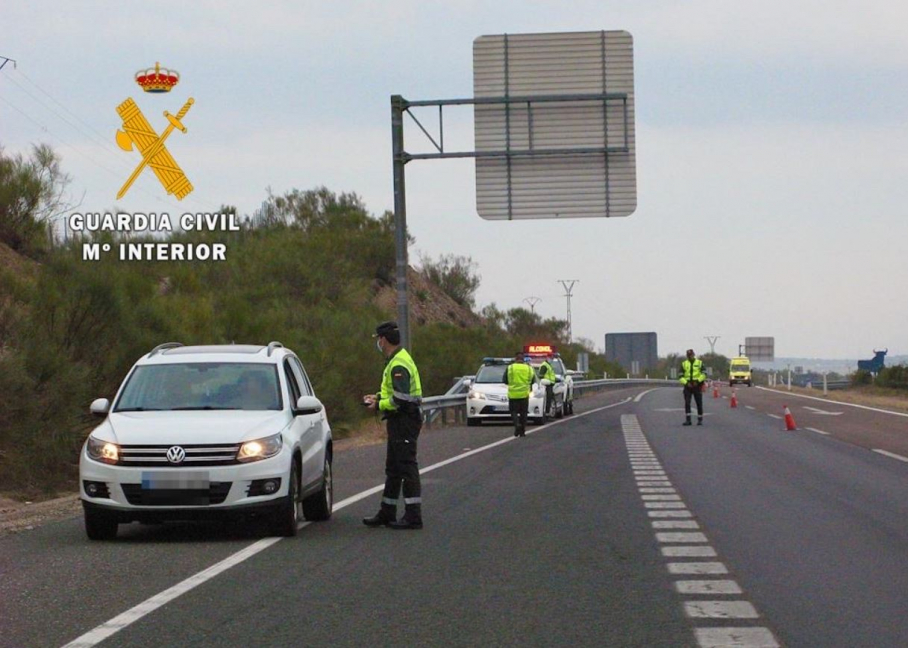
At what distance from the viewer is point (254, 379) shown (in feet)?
43.7

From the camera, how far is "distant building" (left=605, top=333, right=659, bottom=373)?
424 feet

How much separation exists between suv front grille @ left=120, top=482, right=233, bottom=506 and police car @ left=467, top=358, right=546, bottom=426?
80.1 feet

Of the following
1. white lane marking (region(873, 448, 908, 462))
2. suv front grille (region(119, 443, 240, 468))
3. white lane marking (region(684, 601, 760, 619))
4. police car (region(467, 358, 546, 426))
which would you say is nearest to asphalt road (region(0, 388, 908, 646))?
white lane marking (region(684, 601, 760, 619))

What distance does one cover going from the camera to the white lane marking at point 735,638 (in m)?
7.55

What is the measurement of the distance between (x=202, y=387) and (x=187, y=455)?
1.49 m

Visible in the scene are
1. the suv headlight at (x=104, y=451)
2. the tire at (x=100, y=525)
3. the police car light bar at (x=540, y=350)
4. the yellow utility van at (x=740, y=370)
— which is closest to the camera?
the suv headlight at (x=104, y=451)

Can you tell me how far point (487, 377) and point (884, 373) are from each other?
49109 millimetres

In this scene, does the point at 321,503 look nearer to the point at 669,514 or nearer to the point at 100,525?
the point at 100,525

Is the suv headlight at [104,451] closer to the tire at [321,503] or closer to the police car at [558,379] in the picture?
the tire at [321,503]

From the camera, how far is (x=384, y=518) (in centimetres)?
1336

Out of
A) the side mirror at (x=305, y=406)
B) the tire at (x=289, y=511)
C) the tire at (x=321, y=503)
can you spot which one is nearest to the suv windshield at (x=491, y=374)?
the tire at (x=321, y=503)

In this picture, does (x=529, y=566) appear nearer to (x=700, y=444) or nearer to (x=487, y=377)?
(x=700, y=444)

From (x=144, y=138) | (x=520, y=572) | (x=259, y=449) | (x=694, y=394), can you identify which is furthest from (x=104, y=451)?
(x=144, y=138)

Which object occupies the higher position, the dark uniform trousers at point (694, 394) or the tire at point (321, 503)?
the dark uniform trousers at point (694, 394)
